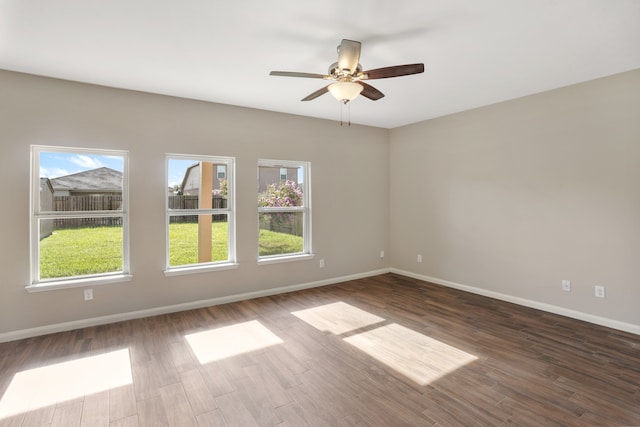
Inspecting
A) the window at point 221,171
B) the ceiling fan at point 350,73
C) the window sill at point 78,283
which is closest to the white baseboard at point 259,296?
the window sill at point 78,283

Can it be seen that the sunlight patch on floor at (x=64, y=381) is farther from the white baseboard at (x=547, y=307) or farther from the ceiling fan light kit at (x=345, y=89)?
the white baseboard at (x=547, y=307)

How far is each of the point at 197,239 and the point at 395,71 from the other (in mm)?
3084

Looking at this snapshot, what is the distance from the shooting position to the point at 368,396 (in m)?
2.19

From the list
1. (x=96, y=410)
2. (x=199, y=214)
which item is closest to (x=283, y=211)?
(x=199, y=214)

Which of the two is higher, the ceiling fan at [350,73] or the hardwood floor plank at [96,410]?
the ceiling fan at [350,73]

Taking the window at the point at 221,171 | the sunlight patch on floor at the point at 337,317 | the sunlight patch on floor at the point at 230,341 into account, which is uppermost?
the window at the point at 221,171

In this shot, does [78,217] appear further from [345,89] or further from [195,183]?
[345,89]

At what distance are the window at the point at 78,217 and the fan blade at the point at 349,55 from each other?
270 centimetres

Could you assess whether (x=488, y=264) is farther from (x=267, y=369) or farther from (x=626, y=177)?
(x=267, y=369)

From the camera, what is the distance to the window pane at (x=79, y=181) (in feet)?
10.8

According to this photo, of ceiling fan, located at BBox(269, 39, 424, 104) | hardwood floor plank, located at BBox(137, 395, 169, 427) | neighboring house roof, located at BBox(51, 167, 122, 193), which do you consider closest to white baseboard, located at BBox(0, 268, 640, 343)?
neighboring house roof, located at BBox(51, 167, 122, 193)

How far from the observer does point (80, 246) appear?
11.2 feet

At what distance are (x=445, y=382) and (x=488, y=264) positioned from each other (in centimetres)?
249

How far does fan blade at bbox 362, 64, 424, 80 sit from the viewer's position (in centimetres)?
218
